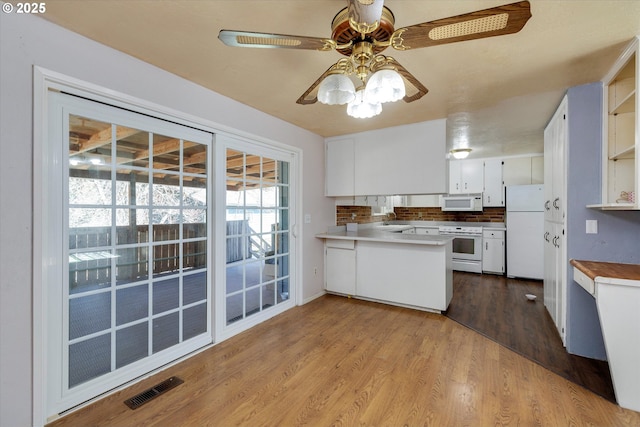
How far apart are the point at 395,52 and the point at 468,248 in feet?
14.9

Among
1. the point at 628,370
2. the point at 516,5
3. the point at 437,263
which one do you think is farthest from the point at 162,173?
the point at 628,370

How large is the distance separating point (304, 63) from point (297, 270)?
2.45 metres

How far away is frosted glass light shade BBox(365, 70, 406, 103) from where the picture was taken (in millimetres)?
1307

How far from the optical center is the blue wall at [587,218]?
230 cm

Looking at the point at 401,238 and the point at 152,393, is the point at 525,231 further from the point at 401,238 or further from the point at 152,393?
the point at 152,393

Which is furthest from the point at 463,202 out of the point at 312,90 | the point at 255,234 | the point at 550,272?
the point at 312,90

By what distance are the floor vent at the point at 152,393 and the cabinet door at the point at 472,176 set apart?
5.58m

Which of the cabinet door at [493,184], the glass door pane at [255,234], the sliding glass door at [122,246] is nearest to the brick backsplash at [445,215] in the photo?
the cabinet door at [493,184]

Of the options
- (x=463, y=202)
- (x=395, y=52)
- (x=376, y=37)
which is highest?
(x=395, y=52)

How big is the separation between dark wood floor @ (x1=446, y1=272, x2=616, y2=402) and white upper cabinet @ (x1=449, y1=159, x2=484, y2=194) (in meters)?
1.75

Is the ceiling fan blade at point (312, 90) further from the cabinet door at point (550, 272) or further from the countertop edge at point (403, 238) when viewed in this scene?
the cabinet door at point (550, 272)

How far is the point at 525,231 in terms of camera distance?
15.9 ft

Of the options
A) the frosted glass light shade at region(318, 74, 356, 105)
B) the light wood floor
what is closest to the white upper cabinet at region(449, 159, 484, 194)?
the light wood floor
